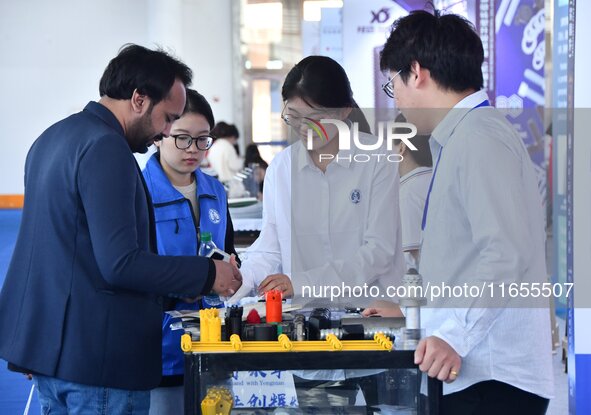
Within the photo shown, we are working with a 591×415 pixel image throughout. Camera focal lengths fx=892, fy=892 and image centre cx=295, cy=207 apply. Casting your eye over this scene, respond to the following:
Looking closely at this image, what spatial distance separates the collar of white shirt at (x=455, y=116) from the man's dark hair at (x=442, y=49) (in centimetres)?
3

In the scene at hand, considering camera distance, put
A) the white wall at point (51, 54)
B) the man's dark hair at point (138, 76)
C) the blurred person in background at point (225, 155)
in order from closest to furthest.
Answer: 1. the man's dark hair at point (138, 76)
2. the blurred person in background at point (225, 155)
3. the white wall at point (51, 54)

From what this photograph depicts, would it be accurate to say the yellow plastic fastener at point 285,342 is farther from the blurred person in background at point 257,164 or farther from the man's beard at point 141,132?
the blurred person in background at point 257,164

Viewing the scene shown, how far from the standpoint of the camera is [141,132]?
7.18ft

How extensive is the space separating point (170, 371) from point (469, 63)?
1208mm

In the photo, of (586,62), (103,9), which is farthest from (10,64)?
(586,62)

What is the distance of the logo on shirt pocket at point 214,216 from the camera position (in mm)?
2723

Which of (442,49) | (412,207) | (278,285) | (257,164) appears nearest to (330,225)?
(278,285)

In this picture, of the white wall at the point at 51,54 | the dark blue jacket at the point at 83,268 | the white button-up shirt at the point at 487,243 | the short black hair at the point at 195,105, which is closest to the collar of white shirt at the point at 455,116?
the white button-up shirt at the point at 487,243

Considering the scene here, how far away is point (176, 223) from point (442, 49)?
1068mm

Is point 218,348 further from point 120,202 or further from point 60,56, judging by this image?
point 60,56

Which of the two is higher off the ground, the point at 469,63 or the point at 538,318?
the point at 469,63

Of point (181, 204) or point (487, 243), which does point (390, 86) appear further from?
point (181, 204)

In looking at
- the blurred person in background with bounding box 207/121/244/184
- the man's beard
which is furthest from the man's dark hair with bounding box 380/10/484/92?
the blurred person in background with bounding box 207/121/244/184

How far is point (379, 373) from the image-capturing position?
1.99 meters
